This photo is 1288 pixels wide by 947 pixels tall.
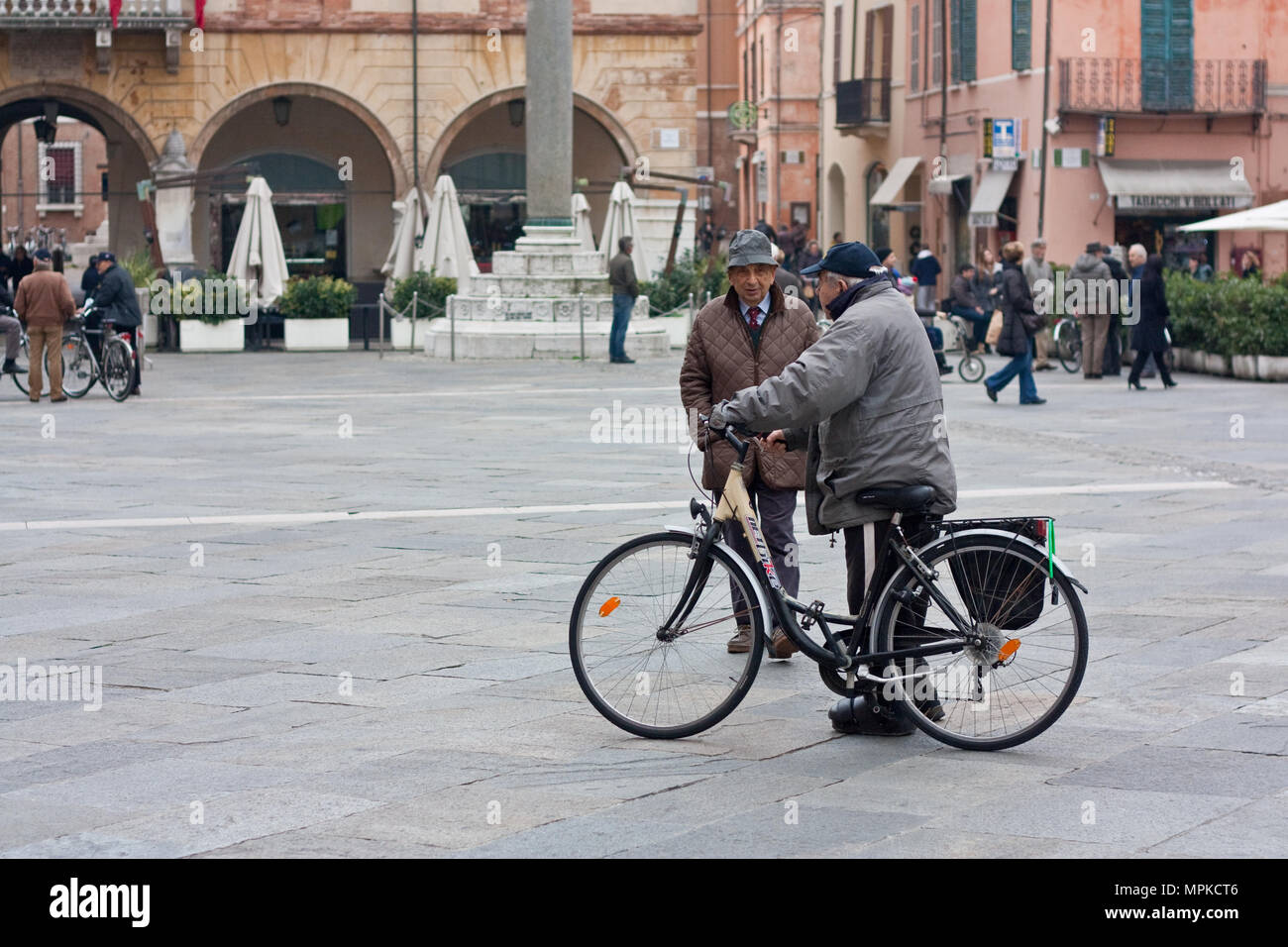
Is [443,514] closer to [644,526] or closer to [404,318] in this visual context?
[644,526]

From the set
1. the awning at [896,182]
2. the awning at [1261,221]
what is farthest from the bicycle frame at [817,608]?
the awning at [896,182]

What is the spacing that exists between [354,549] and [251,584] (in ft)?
3.66

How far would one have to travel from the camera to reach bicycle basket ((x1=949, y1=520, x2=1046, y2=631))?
19.6ft

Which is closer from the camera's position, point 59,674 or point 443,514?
point 59,674

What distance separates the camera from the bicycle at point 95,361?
19.9m

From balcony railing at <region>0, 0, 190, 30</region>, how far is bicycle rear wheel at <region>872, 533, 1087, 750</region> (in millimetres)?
29816

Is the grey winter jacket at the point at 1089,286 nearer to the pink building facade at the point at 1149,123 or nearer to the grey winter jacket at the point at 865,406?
the pink building facade at the point at 1149,123

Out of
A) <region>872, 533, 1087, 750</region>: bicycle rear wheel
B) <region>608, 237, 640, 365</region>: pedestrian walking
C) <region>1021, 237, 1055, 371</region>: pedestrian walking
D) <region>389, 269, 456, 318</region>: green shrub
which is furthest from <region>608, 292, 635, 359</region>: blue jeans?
<region>872, 533, 1087, 750</region>: bicycle rear wheel

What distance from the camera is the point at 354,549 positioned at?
400 inches

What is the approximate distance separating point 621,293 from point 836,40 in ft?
84.5

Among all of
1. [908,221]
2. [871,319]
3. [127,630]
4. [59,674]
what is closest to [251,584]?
[127,630]

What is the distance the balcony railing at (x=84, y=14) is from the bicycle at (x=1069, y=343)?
56.1ft

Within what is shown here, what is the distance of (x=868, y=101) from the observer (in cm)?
4416

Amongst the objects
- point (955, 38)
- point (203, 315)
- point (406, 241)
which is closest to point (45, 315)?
point (203, 315)
